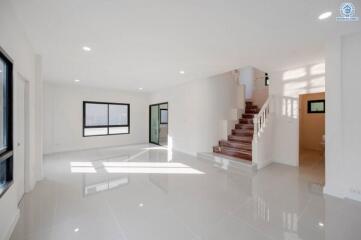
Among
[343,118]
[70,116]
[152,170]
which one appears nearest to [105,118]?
[70,116]

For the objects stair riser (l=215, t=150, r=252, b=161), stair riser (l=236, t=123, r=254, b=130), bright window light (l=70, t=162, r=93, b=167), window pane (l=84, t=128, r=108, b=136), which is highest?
stair riser (l=236, t=123, r=254, b=130)

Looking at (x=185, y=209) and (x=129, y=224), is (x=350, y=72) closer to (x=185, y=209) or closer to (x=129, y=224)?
(x=185, y=209)

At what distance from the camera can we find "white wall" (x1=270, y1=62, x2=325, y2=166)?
14.6 ft

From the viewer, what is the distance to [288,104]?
15.9 ft

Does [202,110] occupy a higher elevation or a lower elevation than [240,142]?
higher

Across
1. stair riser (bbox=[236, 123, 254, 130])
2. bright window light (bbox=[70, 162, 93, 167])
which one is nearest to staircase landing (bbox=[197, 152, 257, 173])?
stair riser (bbox=[236, 123, 254, 130])

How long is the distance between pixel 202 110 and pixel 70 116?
5.38 metres

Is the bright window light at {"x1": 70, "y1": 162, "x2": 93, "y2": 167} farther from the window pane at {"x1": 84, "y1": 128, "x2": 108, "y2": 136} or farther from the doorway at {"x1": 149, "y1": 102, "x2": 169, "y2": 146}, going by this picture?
the doorway at {"x1": 149, "y1": 102, "x2": 169, "y2": 146}

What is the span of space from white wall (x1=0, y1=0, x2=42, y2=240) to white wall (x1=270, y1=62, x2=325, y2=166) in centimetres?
583

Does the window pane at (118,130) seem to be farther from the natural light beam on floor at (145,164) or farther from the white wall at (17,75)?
the white wall at (17,75)

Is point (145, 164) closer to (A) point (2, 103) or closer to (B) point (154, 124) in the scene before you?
(A) point (2, 103)

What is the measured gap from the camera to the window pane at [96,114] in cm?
744

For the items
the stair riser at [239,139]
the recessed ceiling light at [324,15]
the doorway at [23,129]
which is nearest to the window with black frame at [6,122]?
the doorway at [23,129]

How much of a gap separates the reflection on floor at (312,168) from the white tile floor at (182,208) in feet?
0.70
